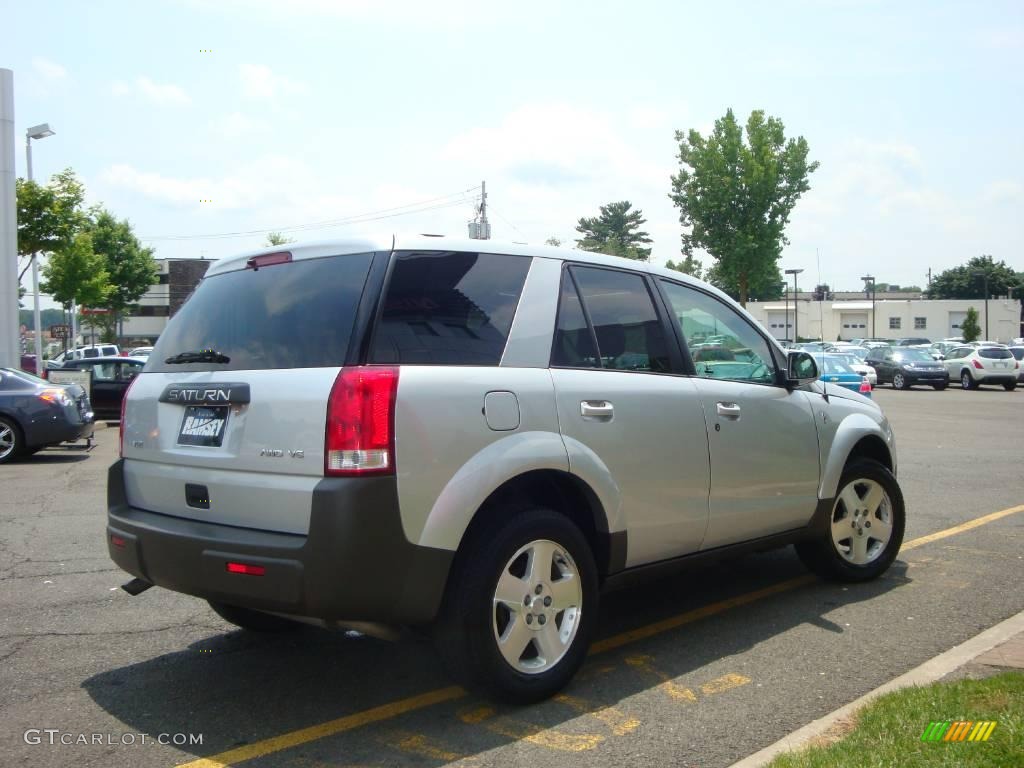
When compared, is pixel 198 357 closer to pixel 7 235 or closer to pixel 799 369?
pixel 799 369

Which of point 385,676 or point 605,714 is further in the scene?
point 385,676

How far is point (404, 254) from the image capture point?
4039 millimetres

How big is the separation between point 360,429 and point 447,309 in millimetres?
731

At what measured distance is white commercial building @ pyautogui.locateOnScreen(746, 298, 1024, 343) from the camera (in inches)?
3883

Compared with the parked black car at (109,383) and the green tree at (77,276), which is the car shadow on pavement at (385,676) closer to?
the parked black car at (109,383)

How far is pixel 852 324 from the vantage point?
105m

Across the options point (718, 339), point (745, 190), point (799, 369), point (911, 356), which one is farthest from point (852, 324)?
point (718, 339)

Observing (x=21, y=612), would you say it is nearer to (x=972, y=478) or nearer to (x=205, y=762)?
(x=205, y=762)

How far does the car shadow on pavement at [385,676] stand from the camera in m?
3.87

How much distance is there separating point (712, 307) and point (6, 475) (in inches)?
400

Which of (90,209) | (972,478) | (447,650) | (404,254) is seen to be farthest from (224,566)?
(90,209)

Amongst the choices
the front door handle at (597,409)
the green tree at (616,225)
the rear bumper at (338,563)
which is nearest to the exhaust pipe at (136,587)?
the rear bumper at (338,563)

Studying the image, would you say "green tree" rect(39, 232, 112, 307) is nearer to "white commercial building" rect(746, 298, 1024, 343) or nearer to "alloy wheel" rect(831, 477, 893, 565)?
"alloy wheel" rect(831, 477, 893, 565)

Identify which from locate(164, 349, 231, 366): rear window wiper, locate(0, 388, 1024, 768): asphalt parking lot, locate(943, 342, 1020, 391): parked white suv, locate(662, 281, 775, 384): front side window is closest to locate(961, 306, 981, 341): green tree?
locate(943, 342, 1020, 391): parked white suv
